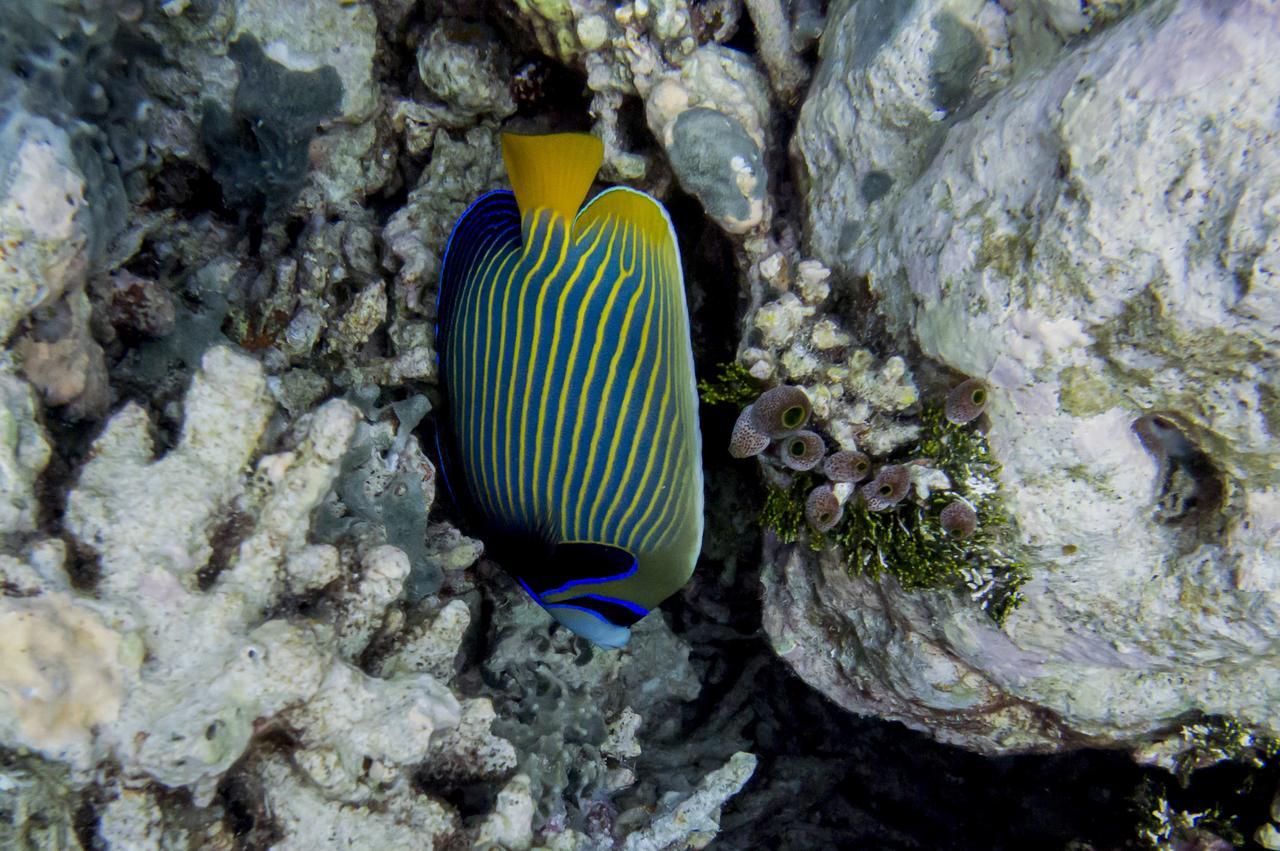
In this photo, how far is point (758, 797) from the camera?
337 cm

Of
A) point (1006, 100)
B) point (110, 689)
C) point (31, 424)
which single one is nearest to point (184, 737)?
point (110, 689)

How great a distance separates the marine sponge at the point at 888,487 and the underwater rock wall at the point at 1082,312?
0.84 ft

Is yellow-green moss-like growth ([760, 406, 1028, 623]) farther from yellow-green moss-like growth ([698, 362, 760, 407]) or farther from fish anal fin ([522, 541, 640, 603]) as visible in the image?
fish anal fin ([522, 541, 640, 603])

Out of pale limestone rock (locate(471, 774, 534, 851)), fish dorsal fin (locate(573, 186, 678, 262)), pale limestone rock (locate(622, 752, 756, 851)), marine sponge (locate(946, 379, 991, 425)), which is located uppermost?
fish dorsal fin (locate(573, 186, 678, 262))

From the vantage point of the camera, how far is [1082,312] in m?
1.72

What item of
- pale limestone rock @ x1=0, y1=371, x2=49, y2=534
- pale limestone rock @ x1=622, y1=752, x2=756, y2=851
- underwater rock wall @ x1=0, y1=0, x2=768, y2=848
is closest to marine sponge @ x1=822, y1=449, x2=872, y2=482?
underwater rock wall @ x1=0, y1=0, x2=768, y2=848

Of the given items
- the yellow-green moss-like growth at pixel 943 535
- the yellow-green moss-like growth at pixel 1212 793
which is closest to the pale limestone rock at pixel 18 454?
the yellow-green moss-like growth at pixel 943 535

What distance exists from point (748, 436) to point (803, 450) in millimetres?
Result: 174

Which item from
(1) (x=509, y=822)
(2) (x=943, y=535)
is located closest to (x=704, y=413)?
(2) (x=943, y=535)

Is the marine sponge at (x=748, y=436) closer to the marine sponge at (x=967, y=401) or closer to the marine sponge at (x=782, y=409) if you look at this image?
the marine sponge at (x=782, y=409)

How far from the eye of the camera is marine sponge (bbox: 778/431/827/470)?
2.22 m

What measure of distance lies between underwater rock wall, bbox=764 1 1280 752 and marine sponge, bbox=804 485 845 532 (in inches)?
14.7

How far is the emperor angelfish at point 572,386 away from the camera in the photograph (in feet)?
7.41

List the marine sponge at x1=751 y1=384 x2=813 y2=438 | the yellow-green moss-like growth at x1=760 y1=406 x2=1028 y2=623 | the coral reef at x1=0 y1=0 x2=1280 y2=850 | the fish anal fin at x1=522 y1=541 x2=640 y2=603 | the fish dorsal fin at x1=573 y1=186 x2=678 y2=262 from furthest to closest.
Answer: the fish anal fin at x1=522 y1=541 x2=640 y2=603 < the fish dorsal fin at x1=573 y1=186 x2=678 y2=262 < the marine sponge at x1=751 y1=384 x2=813 y2=438 < the yellow-green moss-like growth at x1=760 y1=406 x2=1028 y2=623 < the coral reef at x1=0 y1=0 x2=1280 y2=850
